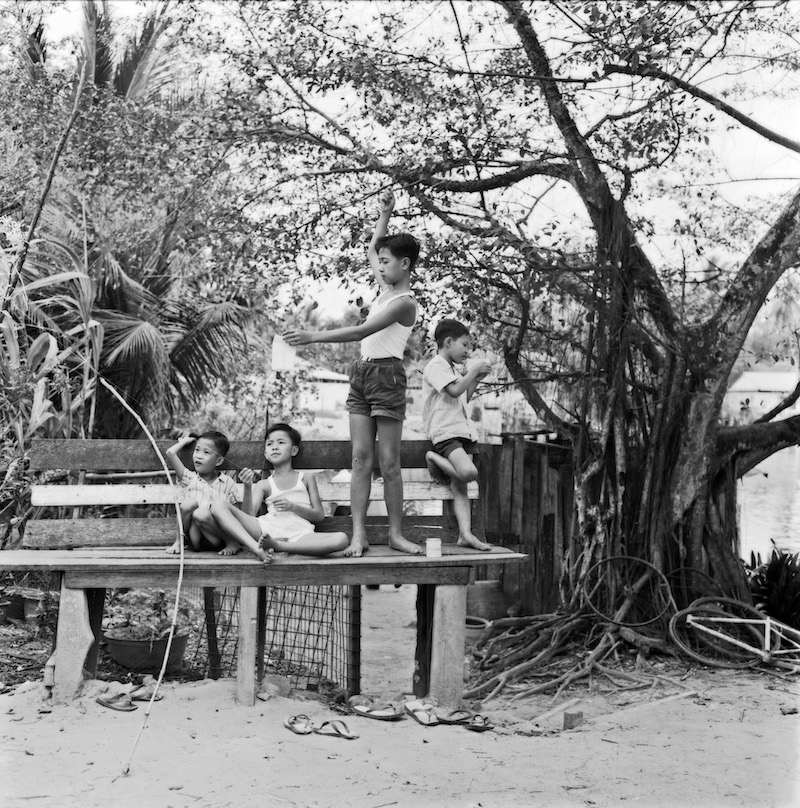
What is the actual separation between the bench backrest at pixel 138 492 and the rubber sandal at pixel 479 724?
1.17 m

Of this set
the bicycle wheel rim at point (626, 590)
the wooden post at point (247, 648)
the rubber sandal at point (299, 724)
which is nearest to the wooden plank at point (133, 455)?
the wooden post at point (247, 648)

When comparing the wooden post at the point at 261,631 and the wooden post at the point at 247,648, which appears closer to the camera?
the wooden post at the point at 247,648

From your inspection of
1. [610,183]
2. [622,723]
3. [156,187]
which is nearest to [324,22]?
[156,187]

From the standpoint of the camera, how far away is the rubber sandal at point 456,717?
4.77m

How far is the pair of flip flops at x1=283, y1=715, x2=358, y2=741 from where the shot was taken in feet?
14.3

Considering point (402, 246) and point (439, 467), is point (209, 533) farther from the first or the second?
point (402, 246)

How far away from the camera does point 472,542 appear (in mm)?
5477

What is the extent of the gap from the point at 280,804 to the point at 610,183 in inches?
224

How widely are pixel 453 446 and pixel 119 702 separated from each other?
2.25 meters

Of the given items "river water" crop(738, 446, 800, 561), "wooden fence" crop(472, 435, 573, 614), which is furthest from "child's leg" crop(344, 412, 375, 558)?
"river water" crop(738, 446, 800, 561)

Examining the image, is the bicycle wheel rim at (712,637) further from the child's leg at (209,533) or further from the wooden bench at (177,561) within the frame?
the child's leg at (209,533)

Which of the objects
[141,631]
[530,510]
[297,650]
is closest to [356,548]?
[141,631]

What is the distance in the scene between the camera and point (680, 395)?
7.05 metres

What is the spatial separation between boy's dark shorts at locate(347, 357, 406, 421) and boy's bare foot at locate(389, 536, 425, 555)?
2.24 ft
